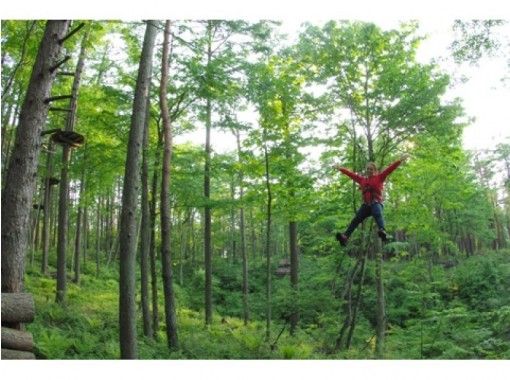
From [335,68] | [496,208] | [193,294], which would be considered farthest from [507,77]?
[496,208]

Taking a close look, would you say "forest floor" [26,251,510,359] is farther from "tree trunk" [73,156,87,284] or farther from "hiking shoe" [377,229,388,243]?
"hiking shoe" [377,229,388,243]

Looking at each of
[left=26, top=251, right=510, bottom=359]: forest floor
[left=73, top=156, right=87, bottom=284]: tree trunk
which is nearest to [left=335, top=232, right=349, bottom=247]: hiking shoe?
[left=26, top=251, right=510, bottom=359]: forest floor

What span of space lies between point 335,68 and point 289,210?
376cm

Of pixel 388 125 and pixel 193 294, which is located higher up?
pixel 388 125

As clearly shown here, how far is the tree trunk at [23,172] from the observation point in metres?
5.13

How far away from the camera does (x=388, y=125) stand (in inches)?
398

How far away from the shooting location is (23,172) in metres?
5.32

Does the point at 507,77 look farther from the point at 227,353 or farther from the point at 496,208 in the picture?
the point at 496,208

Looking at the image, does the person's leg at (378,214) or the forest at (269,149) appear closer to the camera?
the person's leg at (378,214)

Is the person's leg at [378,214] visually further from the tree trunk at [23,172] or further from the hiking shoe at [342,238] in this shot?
the tree trunk at [23,172]

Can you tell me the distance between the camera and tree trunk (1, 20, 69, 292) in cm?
513

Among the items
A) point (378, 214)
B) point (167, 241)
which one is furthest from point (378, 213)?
point (167, 241)

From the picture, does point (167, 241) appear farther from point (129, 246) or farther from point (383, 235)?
point (383, 235)

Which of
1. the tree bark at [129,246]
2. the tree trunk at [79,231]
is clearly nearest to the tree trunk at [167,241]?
the tree bark at [129,246]
